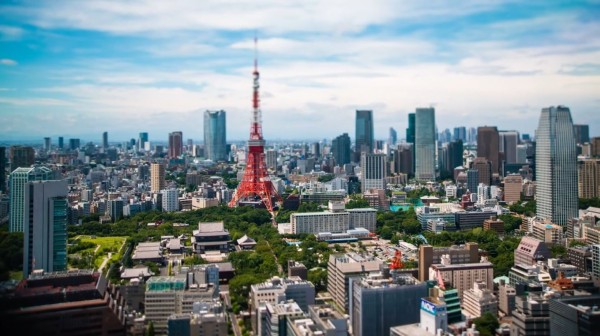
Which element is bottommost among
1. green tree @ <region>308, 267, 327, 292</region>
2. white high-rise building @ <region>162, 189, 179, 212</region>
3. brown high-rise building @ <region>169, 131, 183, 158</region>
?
green tree @ <region>308, 267, 327, 292</region>

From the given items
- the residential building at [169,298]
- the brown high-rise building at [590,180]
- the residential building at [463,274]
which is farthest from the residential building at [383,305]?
the brown high-rise building at [590,180]

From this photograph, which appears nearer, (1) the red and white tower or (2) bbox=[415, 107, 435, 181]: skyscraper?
(1) the red and white tower

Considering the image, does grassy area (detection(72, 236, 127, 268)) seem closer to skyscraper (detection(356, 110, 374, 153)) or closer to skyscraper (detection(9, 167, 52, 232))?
skyscraper (detection(9, 167, 52, 232))

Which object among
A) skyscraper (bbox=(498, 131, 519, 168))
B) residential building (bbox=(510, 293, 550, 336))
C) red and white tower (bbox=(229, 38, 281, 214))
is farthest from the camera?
skyscraper (bbox=(498, 131, 519, 168))

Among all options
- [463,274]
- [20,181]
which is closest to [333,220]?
[463,274]

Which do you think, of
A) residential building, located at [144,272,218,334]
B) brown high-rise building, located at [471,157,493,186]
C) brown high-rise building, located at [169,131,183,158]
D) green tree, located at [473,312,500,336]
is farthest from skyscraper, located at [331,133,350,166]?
green tree, located at [473,312,500,336]

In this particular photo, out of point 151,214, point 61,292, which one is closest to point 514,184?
point 151,214

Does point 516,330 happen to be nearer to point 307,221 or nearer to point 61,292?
point 61,292
